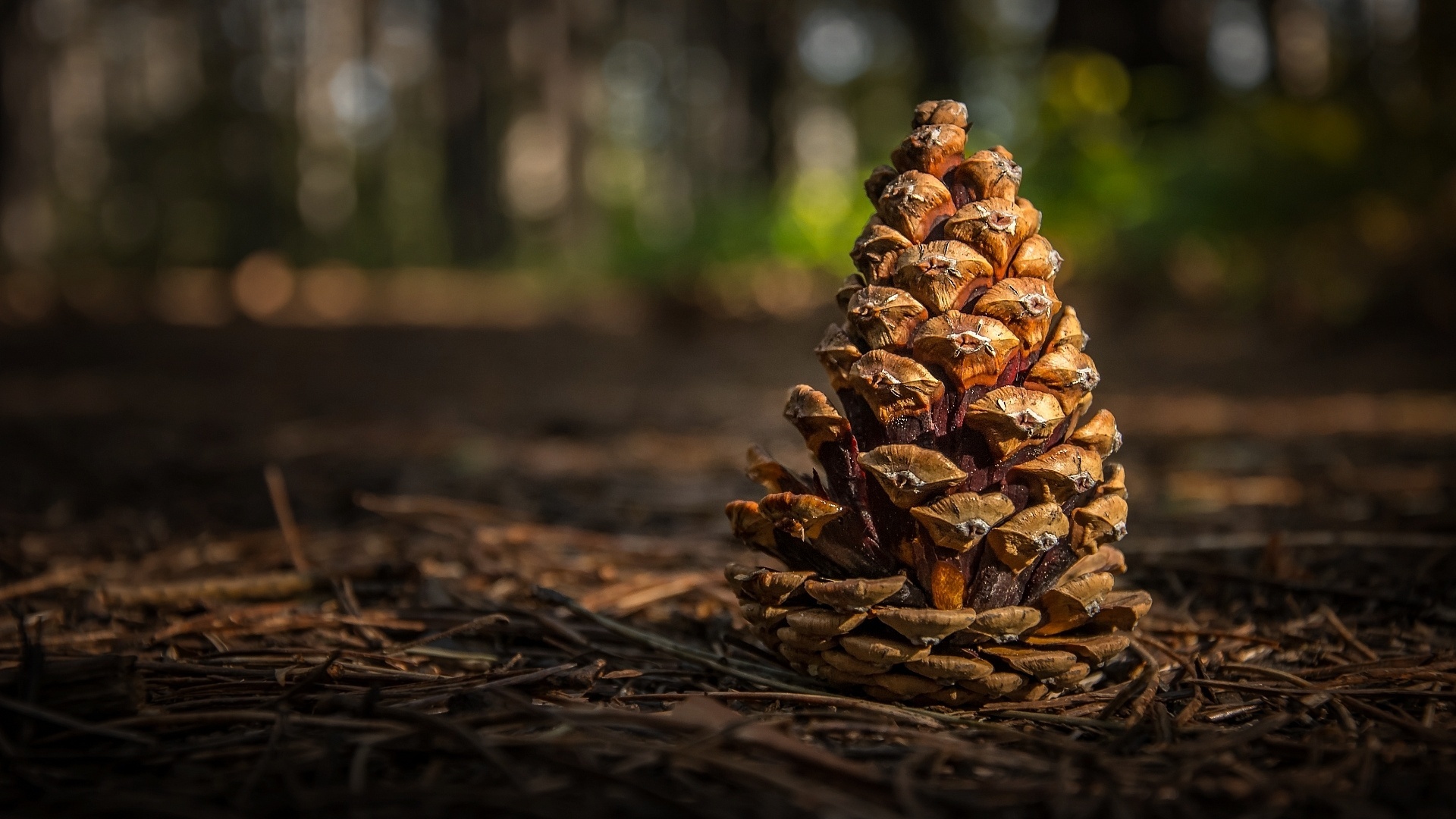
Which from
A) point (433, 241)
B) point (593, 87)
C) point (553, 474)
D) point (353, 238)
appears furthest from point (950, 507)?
point (433, 241)

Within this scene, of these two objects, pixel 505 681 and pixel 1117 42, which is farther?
pixel 1117 42

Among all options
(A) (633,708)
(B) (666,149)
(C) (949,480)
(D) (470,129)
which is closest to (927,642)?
(C) (949,480)

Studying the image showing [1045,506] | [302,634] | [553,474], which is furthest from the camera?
[553,474]

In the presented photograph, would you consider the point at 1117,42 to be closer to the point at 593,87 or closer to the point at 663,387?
the point at 663,387

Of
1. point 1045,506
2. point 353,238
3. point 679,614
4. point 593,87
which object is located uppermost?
point 593,87

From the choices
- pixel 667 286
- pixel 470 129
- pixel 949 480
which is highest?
pixel 470 129

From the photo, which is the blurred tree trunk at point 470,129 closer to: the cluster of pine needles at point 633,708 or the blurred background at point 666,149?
the blurred background at point 666,149

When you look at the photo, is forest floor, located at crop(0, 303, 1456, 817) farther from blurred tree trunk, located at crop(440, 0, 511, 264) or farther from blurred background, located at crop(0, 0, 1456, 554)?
blurred tree trunk, located at crop(440, 0, 511, 264)

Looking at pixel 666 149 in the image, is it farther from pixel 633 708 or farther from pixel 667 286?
pixel 633 708
